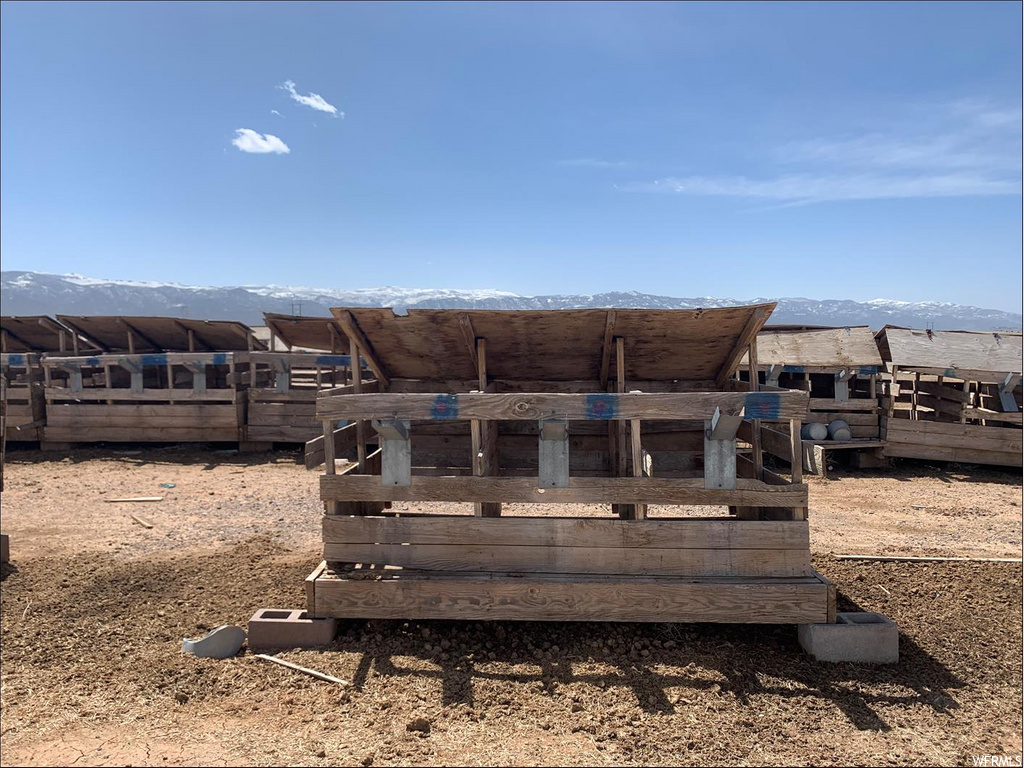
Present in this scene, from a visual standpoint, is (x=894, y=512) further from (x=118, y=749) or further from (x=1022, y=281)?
(x=118, y=749)

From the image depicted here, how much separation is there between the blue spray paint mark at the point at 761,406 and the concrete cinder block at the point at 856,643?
170 centimetres

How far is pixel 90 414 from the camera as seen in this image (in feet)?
42.9

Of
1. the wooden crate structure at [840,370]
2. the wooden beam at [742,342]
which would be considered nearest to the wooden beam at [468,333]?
the wooden beam at [742,342]

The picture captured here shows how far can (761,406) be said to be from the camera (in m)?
4.18

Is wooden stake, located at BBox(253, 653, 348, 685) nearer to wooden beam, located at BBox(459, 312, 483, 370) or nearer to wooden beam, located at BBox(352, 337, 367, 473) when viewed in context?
wooden beam, located at BBox(352, 337, 367, 473)

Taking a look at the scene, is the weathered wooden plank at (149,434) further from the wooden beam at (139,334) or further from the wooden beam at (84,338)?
the wooden beam at (84,338)

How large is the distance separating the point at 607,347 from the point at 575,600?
2382mm

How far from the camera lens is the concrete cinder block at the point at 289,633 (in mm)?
4371

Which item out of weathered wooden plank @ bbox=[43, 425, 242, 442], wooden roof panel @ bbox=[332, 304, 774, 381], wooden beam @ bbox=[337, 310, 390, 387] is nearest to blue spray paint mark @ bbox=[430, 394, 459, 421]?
wooden roof panel @ bbox=[332, 304, 774, 381]

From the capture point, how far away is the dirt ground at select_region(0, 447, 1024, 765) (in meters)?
3.22

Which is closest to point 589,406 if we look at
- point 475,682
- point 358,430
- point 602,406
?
point 602,406

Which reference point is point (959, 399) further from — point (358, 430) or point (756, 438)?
point (358, 430)

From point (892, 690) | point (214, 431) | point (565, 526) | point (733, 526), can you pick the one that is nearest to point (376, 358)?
point (565, 526)

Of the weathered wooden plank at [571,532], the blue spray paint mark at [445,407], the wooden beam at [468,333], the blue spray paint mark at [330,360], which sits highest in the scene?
the wooden beam at [468,333]
